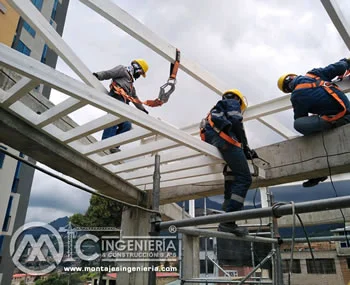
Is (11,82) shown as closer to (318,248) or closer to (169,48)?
(169,48)

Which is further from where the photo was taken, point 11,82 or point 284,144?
point 284,144

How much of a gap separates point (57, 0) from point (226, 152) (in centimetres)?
1241

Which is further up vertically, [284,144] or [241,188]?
[284,144]

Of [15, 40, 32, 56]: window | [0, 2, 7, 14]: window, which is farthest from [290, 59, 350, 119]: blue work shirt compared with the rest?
[15, 40, 32, 56]: window

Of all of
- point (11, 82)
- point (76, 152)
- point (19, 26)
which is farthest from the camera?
point (19, 26)

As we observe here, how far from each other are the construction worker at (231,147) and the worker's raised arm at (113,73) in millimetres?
1582

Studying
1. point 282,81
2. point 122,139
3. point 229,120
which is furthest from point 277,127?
point 122,139

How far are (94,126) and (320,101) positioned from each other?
107 inches

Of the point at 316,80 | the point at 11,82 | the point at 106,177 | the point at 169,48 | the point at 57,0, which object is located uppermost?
the point at 57,0

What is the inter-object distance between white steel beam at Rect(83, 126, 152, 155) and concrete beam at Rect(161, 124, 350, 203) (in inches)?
67.9

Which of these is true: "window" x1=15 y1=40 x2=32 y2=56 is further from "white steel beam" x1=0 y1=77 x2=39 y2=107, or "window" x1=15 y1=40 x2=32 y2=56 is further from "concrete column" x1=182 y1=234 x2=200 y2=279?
"concrete column" x1=182 y1=234 x2=200 y2=279

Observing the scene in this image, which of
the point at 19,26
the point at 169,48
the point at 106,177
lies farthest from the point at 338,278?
the point at 19,26

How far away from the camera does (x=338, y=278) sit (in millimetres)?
6699

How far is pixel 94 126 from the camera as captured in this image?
2.97 m
